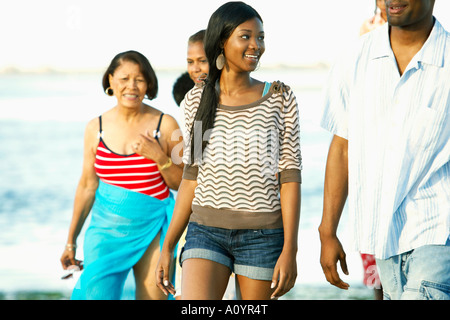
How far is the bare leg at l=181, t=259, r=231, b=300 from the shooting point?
3498 mm

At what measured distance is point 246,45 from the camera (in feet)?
12.3

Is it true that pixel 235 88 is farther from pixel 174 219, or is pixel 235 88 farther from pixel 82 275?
pixel 82 275

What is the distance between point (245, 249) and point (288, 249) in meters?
0.20

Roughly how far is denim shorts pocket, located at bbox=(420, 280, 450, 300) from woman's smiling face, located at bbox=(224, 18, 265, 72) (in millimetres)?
1342

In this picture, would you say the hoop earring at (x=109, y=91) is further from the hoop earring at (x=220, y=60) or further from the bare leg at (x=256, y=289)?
the bare leg at (x=256, y=289)

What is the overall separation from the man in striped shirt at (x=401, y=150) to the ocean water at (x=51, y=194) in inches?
86.3

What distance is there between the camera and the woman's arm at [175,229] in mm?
3826

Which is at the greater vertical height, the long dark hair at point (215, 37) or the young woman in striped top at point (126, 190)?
the long dark hair at point (215, 37)

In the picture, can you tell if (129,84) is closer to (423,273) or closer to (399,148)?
(399,148)

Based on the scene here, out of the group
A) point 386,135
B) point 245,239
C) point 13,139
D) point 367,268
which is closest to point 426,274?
point 386,135

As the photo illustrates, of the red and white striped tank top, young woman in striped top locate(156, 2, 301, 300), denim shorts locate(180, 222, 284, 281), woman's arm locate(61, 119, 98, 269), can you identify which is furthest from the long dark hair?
woman's arm locate(61, 119, 98, 269)

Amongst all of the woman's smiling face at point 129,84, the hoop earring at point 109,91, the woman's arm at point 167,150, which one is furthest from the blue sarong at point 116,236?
the hoop earring at point 109,91

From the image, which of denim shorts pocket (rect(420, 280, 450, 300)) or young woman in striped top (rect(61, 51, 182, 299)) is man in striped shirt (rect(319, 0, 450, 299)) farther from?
young woman in striped top (rect(61, 51, 182, 299))

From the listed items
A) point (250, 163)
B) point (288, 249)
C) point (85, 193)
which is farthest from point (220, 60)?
point (85, 193)
